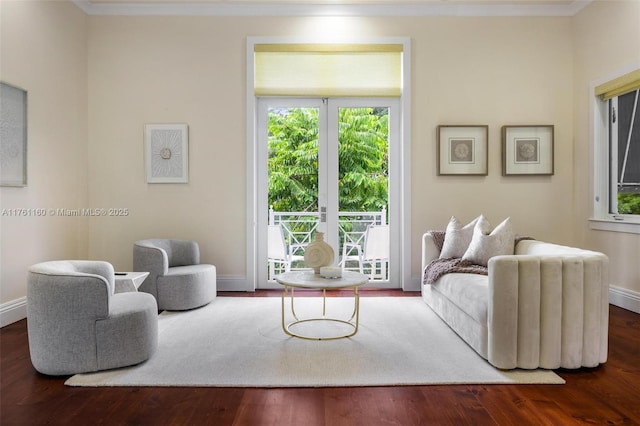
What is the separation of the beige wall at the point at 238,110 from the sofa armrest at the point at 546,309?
2.26 meters

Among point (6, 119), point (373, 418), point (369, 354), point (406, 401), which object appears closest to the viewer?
point (373, 418)

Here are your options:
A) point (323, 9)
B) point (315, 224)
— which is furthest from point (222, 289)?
point (323, 9)

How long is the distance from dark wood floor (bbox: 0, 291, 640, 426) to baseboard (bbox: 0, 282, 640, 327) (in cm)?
121

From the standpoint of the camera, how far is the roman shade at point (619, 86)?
381 cm

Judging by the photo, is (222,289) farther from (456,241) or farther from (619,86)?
(619,86)

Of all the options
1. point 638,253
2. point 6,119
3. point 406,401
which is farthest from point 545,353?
point 6,119

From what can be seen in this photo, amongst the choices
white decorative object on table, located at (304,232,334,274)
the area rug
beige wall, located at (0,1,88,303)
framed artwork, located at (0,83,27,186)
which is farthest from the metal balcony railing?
framed artwork, located at (0,83,27,186)

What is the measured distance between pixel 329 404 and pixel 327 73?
12.1 feet

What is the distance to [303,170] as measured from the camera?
496 centimetres

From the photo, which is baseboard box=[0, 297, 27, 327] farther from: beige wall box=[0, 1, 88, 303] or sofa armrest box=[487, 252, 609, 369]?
sofa armrest box=[487, 252, 609, 369]

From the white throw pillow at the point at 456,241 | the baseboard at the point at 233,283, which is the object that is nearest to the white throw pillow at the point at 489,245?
the white throw pillow at the point at 456,241

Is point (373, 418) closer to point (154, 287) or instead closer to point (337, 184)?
point (154, 287)

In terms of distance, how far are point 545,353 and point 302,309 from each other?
204 centimetres

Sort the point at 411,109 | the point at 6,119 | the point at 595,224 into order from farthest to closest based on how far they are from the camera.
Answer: the point at 411,109
the point at 595,224
the point at 6,119
